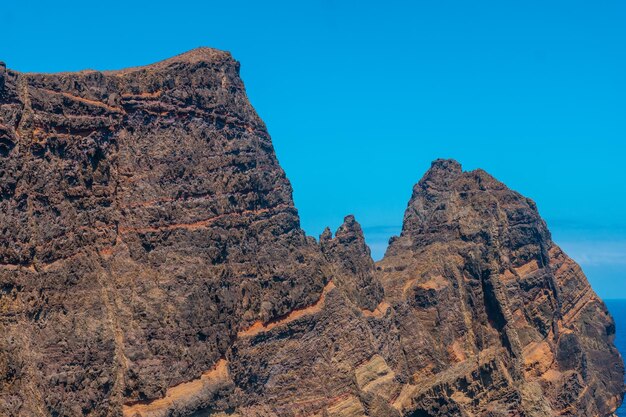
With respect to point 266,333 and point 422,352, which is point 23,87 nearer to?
point 266,333

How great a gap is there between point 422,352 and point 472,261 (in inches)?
398

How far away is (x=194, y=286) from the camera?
140 feet

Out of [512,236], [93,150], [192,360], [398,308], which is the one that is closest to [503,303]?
[398,308]

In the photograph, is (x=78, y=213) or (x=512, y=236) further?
(x=512, y=236)

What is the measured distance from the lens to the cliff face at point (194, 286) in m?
36.9

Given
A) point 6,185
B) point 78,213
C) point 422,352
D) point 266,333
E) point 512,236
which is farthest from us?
point 512,236

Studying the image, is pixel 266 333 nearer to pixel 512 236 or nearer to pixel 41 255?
pixel 41 255

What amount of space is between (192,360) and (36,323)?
8705 millimetres

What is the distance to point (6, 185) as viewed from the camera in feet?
117

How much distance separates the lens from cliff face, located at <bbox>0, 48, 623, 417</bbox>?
36.9 m

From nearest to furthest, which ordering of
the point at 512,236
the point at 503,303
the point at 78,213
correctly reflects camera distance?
the point at 78,213, the point at 503,303, the point at 512,236

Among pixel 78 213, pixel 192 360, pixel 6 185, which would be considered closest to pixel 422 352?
pixel 192 360

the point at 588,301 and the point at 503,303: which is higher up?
the point at 588,301

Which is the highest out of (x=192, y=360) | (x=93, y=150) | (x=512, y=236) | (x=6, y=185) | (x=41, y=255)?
(x=512, y=236)
